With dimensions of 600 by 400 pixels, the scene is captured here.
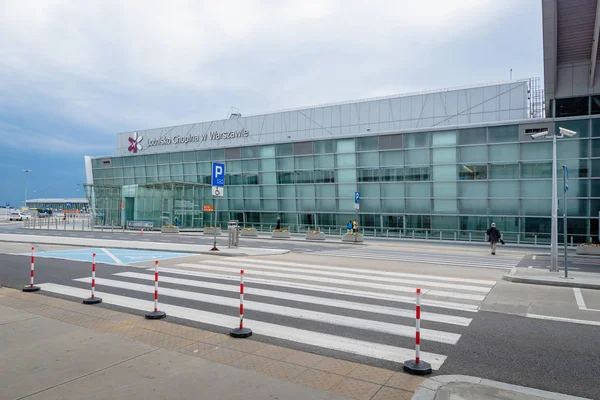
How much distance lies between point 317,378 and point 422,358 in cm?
185

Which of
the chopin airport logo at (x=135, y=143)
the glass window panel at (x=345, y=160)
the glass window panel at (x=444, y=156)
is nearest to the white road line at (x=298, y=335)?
the glass window panel at (x=444, y=156)

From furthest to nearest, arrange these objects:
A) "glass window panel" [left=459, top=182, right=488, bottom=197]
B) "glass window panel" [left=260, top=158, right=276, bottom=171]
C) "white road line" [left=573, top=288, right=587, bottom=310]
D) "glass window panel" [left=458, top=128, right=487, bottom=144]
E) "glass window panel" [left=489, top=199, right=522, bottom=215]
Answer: "glass window panel" [left=260, top=158, right=276, bottom=171], "glass window panel" [left=459, top=182, right=488, bottom=197], "glass window panel" [left=458, top=128, right=487, bottom=144], "glass window panel" [left=489, top=199, right=522, bottom=215], "white road line" [left=573, top=288, right=587, bottom=310]

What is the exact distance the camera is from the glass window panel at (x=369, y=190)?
36.3 meters

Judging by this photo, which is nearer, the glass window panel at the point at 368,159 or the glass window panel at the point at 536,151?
the glass window panel at the point at 536,151

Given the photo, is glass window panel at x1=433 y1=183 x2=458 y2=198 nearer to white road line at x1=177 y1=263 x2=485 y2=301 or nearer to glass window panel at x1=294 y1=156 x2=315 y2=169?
glass window panel at x1=294 y1=156 x2=315 y2=169

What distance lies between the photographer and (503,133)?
101ft

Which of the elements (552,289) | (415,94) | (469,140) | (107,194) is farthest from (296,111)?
(552,289)

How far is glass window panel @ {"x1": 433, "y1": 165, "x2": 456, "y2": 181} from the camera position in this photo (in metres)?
32.9

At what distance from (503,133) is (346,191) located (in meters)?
13.5

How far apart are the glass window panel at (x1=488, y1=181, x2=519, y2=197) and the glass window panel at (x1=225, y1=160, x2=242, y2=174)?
24858 millimetres

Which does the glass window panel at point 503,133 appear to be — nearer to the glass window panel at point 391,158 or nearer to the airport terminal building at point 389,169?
the airport terminal building at point 389,169

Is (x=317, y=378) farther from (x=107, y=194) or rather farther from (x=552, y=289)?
(x=107, y=194)

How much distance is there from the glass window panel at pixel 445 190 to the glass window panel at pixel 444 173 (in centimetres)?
48

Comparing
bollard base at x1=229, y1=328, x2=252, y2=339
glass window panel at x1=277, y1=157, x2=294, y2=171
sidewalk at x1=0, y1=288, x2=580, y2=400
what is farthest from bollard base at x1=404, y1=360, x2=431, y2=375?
glass window panel at x1=277, y1=157, x2=294, y2=171
